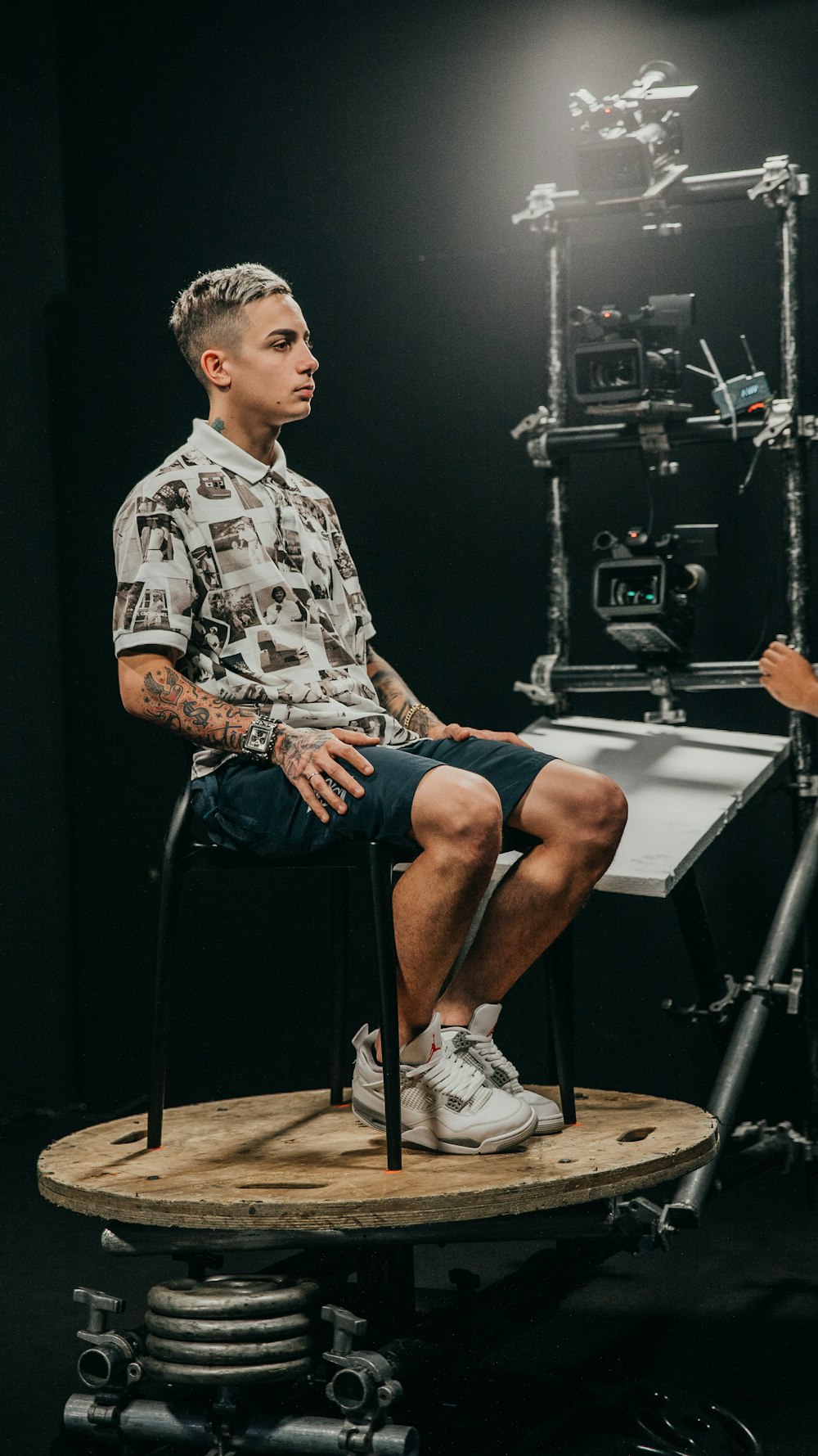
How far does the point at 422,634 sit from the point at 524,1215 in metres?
2.05

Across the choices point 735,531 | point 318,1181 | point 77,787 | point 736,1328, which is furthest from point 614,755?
point 77,787

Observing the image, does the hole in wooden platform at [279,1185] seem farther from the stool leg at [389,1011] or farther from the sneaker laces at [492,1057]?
the sneaker laces at [492,1057]

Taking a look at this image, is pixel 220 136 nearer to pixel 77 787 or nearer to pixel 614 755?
pixel 77 787

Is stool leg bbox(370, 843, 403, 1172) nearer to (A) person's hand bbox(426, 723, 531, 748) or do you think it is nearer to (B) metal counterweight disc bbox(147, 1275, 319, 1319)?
(B) metal counterweight disc bbox(147, 1275, 319, 1319)

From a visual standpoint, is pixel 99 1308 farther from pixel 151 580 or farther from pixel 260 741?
pixel 151 580

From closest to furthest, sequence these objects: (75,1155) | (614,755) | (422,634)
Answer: (75,1155) < (614,755) < (422,634)

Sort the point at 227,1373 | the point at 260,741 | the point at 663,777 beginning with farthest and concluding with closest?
1. the point at 663,777
2. the point at 260,741
3. the point at 227,1373

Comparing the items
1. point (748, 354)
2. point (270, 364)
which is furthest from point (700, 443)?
point (270, 364)

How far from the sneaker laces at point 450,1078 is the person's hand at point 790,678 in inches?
48.8

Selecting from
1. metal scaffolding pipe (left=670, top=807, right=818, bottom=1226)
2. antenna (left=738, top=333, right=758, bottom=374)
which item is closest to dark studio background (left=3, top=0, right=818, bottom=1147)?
antenna (left=738, top=333, right=758, bottom=374)

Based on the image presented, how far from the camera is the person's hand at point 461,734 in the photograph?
2420 mm

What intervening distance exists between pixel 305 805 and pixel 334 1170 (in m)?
0.51

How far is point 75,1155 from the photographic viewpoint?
7.32 feet

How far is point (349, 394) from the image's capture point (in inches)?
154
